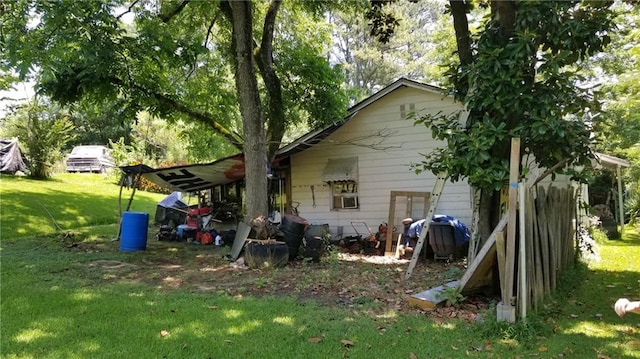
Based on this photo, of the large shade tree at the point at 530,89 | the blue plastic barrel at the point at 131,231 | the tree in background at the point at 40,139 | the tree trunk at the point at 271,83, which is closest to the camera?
the large shade tree at the point at 530,89

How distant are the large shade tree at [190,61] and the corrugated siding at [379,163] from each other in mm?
863

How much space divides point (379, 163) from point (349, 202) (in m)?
1.35

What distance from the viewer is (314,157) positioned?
11.8 m

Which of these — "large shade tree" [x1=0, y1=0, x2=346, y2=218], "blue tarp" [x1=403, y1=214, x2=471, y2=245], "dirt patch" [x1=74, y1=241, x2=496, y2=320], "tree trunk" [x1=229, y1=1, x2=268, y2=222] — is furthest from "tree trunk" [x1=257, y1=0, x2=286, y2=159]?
"blue tarp" [x1=403, y1=214, x2=471, y2=245]

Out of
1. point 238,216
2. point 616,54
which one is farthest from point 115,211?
point 616,54

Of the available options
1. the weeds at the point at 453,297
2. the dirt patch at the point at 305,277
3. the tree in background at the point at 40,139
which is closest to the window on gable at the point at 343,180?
Answer: the dirt patch at the point at 305,277

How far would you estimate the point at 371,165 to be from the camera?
1109cm

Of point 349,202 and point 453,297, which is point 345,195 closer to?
point 349,202

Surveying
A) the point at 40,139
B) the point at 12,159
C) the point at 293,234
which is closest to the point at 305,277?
the point at 293,234

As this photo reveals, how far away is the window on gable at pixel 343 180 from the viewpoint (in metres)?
11.1

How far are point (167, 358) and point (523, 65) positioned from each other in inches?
190

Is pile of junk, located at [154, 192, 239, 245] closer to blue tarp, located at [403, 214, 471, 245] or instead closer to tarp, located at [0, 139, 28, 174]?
blue tarp, located at [403, 214, 471, 245]

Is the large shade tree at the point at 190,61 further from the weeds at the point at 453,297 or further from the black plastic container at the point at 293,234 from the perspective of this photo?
the weeds at the point at 453,297

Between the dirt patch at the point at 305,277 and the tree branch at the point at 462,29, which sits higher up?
the tree branch at the point at 462,29
